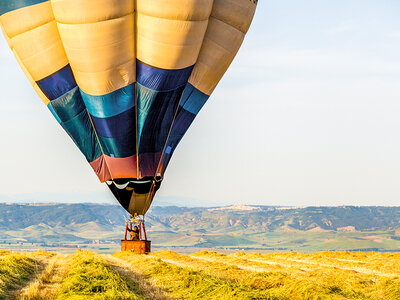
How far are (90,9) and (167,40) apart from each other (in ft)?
10.6

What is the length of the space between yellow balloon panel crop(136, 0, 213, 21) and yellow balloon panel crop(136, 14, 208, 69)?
0.18 metres

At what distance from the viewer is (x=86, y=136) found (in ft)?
93.6

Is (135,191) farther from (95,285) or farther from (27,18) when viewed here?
(95,285)

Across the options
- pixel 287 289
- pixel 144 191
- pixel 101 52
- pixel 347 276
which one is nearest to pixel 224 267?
pixel 347 276

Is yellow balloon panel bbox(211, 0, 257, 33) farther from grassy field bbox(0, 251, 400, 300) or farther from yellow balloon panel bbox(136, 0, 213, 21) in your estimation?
grassy field bbox(0, 251, 400, 300)

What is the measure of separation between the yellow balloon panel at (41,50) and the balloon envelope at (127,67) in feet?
0.13

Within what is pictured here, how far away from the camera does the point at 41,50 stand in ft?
86.5

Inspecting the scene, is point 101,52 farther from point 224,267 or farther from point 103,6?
point 224,267

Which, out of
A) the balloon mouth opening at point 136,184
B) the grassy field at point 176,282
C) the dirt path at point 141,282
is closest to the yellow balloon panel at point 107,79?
the balloon mouth opening at point 136,184

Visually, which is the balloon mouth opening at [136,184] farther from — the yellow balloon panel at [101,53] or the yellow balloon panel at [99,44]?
the yellow balloon panel at [99,44]

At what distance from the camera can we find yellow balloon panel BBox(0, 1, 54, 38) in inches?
1001

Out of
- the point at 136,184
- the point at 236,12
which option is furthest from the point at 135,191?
the point at 236,12

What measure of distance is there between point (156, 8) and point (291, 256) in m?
12.7

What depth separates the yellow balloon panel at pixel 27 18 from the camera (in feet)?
83.4
